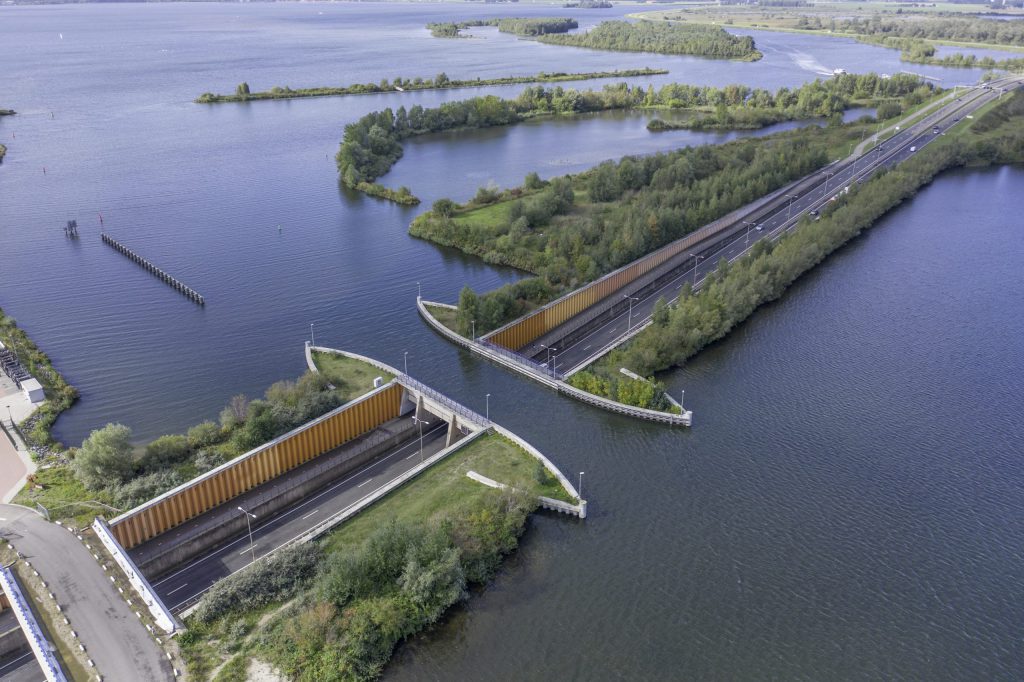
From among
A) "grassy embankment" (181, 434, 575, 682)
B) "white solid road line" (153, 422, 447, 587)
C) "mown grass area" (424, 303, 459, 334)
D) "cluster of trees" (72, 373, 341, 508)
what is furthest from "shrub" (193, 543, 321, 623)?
"mown grass area" (424, 303, 459, 334)

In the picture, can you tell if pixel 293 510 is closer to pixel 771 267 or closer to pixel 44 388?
pixel 44 388

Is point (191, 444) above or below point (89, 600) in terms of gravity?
above

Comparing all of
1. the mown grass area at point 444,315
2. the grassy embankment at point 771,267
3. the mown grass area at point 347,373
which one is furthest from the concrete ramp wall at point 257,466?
the grassy embankment at point 771,267

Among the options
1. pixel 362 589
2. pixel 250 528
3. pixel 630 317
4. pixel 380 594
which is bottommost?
pixel 250 528

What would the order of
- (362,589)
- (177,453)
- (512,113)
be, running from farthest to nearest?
(512,113) < (177,453) < (362,589)

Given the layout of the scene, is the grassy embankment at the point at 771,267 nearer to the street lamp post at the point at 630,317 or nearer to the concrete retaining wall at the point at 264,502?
the street lamp post at the point at 630,317

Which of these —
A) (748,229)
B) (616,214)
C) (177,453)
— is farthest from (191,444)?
(748,229)

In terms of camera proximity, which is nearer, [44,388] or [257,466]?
[257,466]

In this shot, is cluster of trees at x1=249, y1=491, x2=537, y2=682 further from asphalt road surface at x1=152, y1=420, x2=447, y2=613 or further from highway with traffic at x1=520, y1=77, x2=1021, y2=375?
highway with traffic at x1=520, y1=77, x2=1021, y2=375
